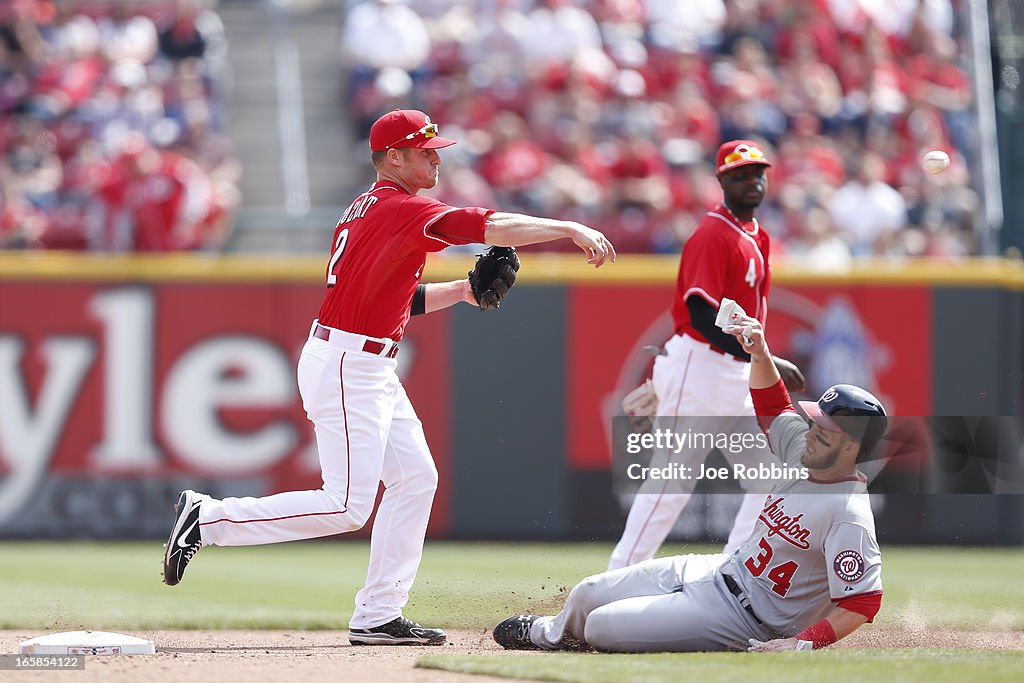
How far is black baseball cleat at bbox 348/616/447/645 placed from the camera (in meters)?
6.01

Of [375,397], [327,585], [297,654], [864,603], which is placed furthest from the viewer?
[327,585]

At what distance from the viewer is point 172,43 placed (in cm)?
1289

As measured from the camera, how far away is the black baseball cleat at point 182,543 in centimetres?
574

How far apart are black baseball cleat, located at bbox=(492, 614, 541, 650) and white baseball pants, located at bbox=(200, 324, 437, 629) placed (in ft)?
1.50

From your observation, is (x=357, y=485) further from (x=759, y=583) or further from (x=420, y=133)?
(x=759, y=583)

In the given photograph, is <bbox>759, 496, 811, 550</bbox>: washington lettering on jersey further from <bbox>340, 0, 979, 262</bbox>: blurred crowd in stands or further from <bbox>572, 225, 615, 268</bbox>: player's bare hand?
<bbox>340, 0, 979, 262</bbox>: blurred crowd in stands

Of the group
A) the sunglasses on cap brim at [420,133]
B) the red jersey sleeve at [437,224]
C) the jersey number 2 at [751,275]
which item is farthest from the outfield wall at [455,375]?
the red jersey sleeve at [437,224]

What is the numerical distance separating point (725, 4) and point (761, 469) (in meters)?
8.18

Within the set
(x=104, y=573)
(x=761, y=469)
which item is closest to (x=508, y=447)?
(x=104, y=573)

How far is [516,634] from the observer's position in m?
5.80

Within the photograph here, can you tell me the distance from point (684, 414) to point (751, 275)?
0.71 meters

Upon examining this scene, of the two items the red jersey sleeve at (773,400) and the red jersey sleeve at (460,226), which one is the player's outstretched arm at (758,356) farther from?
the red jersey sleeve at (460,226)

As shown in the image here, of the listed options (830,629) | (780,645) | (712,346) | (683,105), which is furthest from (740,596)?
(683,105)

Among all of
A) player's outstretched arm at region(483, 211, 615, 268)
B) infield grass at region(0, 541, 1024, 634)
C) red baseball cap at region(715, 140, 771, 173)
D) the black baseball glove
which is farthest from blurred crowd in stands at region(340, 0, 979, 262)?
player's outstretched arm at region(483, 211, 615, 268)
